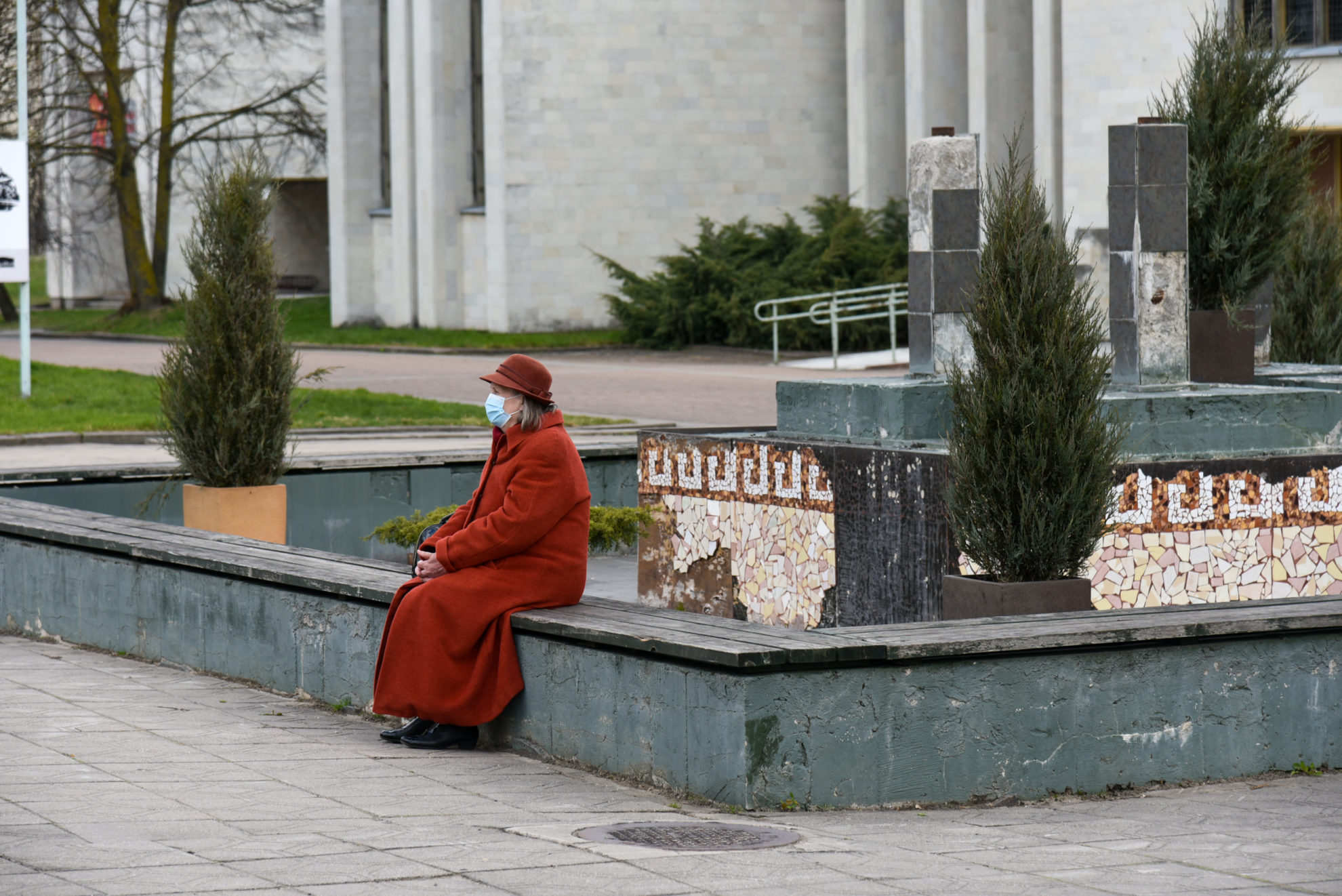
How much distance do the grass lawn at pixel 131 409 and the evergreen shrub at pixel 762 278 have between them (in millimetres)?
9661

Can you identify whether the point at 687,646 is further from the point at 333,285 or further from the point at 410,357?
the point at 333,285

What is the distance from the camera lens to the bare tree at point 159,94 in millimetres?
40312

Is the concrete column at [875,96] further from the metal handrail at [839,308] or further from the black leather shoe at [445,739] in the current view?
the black leather shoe at [445,739]

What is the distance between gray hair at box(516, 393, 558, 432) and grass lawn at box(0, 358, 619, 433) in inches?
516

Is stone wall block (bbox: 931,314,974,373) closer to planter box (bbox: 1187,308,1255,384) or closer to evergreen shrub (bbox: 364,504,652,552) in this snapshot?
planter box (bbox: 1187,308,1255,384)

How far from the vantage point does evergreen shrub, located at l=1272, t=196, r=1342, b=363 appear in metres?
15.1

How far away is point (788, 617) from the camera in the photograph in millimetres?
9945

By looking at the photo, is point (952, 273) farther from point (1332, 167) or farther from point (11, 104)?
point (11, 104)

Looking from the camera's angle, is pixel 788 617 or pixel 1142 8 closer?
pixel 788 617

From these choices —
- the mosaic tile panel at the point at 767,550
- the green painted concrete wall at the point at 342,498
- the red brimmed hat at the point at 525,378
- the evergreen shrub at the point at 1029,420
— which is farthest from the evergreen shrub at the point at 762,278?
the red brimmed hat at the point at 525,378

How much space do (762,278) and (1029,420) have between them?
86.6 feet

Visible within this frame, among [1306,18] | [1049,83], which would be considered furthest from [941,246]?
[1049,83]

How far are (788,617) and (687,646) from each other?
12.8 ft

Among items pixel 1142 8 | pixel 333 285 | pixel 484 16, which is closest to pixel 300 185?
pixel 333 285
